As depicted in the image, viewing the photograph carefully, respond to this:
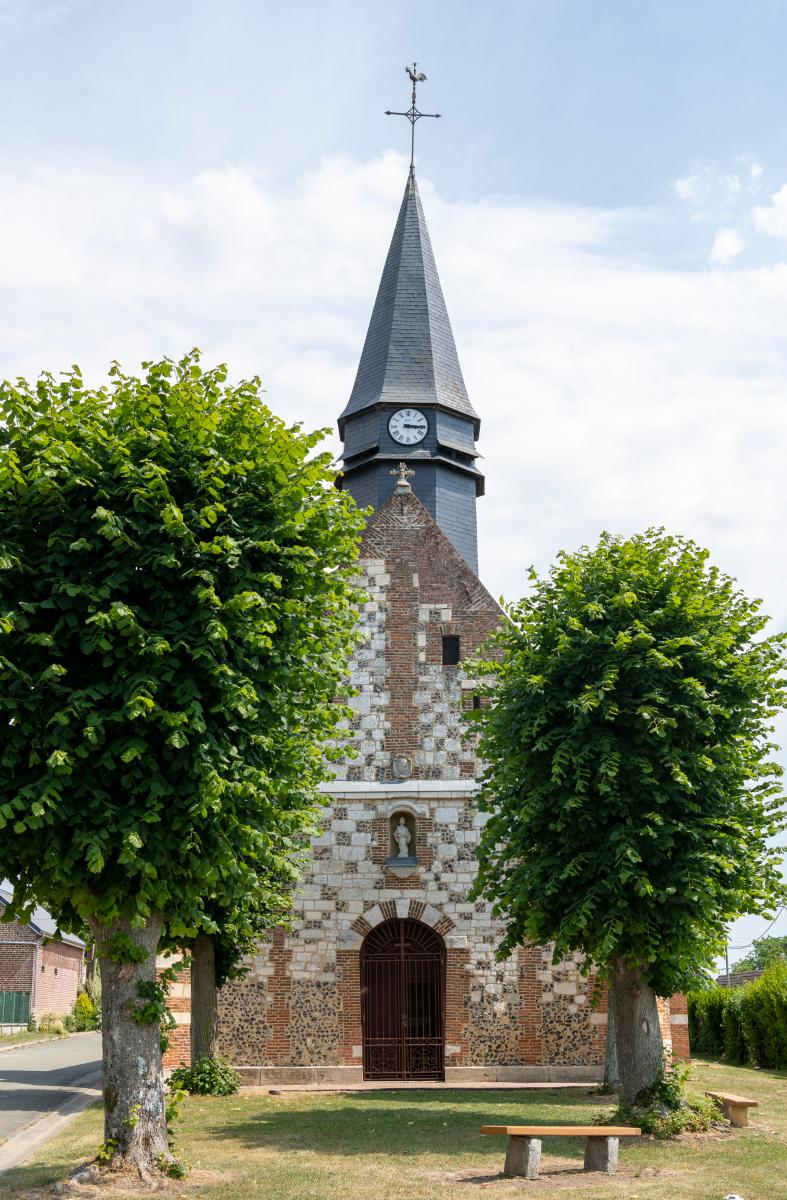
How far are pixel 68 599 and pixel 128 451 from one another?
4.52 ft

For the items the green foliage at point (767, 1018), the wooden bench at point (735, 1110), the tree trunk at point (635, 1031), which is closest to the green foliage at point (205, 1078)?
the tree trunk at point (635, 1031)

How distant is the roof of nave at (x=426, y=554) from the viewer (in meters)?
20.6

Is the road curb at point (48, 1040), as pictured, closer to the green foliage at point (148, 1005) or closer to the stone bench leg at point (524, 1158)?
the green foliage at point (148, 1005)

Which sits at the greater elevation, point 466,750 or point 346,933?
point 466,750

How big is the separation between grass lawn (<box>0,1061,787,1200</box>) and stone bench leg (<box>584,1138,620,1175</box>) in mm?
127

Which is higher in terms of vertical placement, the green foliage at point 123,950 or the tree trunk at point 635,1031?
the green foliage at point 123,950

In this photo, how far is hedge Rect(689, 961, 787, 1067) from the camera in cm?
2284

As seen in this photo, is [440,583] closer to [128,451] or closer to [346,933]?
[346,933]

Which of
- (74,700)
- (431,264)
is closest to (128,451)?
(74,700)

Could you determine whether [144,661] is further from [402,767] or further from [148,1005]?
[402,767]

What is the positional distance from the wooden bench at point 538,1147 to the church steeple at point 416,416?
56.4 feet

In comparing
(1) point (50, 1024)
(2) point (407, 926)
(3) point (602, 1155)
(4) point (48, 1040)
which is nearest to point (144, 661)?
(3) point (602, 1155)

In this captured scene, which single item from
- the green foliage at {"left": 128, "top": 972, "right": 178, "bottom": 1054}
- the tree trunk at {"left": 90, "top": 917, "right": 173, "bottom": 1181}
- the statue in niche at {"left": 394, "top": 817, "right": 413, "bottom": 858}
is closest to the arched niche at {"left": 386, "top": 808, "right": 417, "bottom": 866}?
the statue in niche at {"left": 394, "top": 817, "right": 413, "bottom": 858}

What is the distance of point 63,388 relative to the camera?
10.6m
